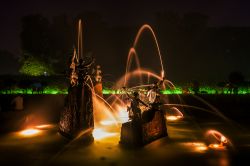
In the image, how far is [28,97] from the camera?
2727 centimetres

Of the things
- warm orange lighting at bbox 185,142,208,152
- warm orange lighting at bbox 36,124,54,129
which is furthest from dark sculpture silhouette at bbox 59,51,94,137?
warm orange lighting at bbox 185,142,208,152

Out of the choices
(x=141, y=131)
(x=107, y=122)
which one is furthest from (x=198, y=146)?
(x=107, y=122)

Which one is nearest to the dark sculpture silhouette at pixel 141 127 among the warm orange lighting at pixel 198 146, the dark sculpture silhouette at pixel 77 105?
the warm orange lighting at pixel 198 146

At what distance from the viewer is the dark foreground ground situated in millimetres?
10188

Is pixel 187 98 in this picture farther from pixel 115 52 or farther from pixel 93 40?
pixel 115 52

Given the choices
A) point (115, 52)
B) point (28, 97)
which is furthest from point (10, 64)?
point (28, 97)

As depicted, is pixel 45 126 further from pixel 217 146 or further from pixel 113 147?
pixel 217 146

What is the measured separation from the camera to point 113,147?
11984mm

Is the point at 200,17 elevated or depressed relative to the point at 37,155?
elevated

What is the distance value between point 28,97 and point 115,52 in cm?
4123

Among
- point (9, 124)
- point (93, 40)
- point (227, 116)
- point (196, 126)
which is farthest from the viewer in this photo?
→ point (93, 40)

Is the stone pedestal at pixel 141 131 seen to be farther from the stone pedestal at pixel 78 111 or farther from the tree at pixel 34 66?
the tree at pixel 34 66

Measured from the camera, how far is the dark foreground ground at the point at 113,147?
33.4 feet

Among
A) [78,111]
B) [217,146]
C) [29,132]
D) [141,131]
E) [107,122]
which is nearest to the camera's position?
[141,131]
